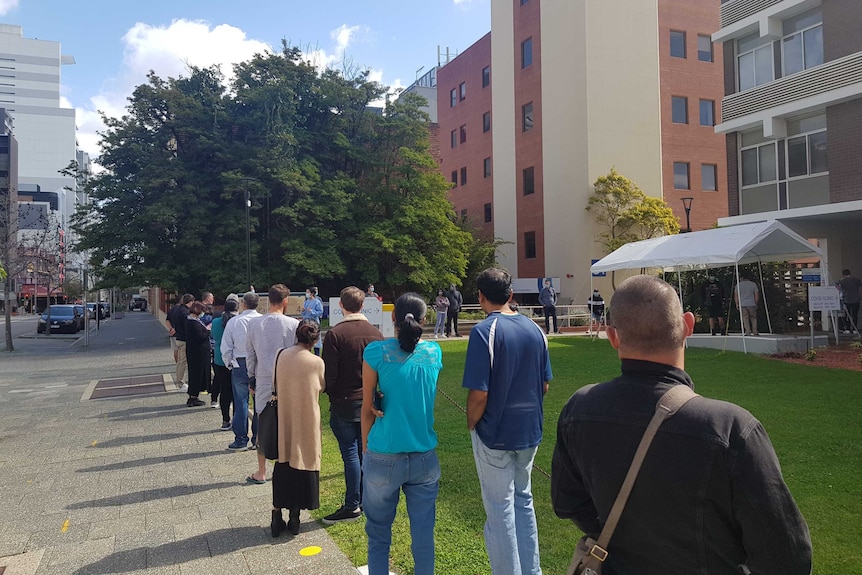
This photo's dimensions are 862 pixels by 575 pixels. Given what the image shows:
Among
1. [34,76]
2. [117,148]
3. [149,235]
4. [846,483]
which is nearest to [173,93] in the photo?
[117,148]

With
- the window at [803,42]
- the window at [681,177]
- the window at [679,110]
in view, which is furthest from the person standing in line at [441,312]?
the window at [679,110]

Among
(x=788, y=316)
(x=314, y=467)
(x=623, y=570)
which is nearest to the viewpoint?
(x=623, y=570)

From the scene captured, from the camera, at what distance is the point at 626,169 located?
3334cm

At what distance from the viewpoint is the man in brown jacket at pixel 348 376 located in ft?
16.2

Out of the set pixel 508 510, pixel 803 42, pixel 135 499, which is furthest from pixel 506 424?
pixel 803 42

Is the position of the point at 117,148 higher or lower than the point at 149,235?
higher

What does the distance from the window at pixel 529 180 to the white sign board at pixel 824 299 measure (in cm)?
2273

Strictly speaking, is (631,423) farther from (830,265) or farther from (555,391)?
(830,265)

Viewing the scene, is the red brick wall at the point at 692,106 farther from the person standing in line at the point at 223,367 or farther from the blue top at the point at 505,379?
the blue top at the point at 505,379

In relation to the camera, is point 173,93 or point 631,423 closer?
point 631,423

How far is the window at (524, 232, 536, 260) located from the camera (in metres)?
36.4

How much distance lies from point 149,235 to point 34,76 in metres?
119

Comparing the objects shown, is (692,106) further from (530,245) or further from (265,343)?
(265,343)

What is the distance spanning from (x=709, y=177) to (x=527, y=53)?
1293 centimetres
